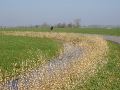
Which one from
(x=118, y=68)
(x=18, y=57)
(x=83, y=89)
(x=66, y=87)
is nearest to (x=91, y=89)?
(x=83, y=89)

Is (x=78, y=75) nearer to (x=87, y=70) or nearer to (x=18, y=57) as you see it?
(x=87, y=70)

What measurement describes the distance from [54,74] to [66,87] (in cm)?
184

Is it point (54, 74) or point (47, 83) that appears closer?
point (47, 83)

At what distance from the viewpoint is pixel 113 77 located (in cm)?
1834

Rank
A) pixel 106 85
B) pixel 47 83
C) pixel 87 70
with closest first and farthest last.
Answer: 1. pixel 47 83
2. pixel 106 85
3. pixel 87 70

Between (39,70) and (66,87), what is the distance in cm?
438

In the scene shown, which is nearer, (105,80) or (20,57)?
(105,80)

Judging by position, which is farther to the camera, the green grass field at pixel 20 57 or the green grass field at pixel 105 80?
the green grass field at pixel 20 57

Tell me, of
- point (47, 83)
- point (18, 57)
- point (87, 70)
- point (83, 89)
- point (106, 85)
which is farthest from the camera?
point (18, 57)

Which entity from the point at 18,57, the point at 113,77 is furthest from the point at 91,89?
the point at 18,57

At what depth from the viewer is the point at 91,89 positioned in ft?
50.8

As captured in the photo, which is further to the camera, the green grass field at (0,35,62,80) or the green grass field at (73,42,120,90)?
the green grass field at (0,35,62,80)

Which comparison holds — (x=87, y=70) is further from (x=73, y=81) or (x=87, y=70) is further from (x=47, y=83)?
(x=47, y=83)

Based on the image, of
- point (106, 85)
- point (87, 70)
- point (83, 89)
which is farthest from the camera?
point (87, 70)
